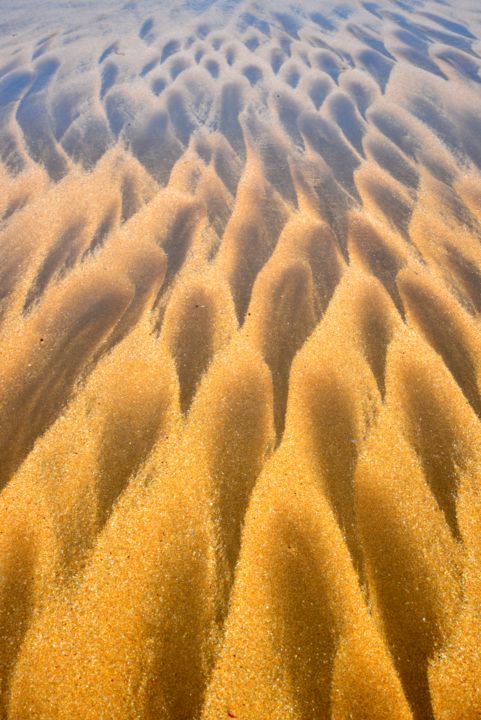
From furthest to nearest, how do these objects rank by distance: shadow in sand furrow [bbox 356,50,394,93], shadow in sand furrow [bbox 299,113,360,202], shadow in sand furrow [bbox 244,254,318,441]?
1. shadow in sand furrow [bbox 356,50,394,93]
2. shadow in sand furrow [bbox 299,113,360,202]
3. shadow in sand furrow [bbox 244,254,318,441]

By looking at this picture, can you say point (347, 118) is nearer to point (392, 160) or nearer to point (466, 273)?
point (392, 160)

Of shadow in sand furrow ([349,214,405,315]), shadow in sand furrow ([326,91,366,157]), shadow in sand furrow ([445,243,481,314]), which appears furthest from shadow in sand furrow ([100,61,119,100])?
shadow in sand furrow ([445,243,481,314])

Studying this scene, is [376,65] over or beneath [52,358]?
over

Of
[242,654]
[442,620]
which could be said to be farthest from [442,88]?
[242,654]

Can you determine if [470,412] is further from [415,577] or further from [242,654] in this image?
[242,654]

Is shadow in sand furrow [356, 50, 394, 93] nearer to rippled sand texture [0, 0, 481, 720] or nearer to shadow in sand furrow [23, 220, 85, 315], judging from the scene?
rippled sand texture [0, 0, 481, 720]

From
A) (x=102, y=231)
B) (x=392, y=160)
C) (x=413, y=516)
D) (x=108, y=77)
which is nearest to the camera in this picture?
(x=413, y=516)

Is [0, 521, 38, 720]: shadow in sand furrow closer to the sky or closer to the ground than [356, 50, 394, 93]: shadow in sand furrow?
closer to the ground

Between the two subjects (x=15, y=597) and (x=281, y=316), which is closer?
(x=15, y=597)

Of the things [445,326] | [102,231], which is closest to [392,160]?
[445,326]

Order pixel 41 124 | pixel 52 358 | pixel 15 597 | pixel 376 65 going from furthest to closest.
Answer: pixel 376 65 < pixel 41 124 < pixel 52 358 < pixel 15 597
